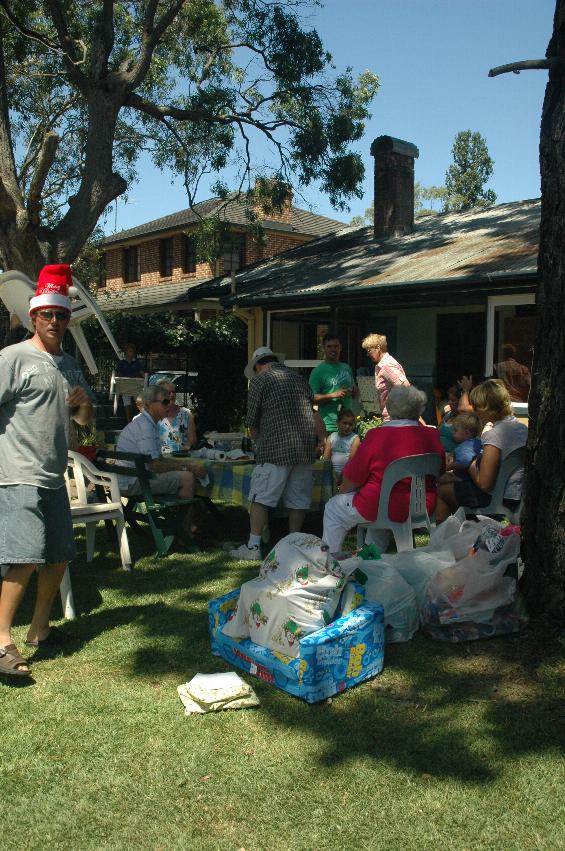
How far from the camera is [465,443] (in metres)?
6.06

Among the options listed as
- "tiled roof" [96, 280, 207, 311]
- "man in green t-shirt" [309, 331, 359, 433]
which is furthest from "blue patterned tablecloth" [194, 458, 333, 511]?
"tiled roof" [96, 280, 207, 311]

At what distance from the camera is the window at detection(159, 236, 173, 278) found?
92.3 ft

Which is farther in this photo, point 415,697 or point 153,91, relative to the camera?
point 153,91

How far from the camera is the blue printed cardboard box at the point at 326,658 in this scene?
3.46 meters

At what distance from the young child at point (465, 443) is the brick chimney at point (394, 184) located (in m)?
9.28

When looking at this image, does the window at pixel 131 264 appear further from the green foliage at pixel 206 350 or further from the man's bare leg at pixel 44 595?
the man's bare leg at pixel 44 595

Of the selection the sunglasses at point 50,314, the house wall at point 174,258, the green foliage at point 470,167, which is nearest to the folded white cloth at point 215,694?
the sunglasses at point 50,314

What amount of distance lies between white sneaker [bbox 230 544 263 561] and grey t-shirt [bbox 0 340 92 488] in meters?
2.45

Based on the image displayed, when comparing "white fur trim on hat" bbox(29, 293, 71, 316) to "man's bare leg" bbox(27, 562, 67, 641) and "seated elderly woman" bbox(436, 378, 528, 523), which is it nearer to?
"man's bare leg" bbox(27, 562, 67, 641)

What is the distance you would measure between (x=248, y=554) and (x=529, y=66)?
3.80 metres

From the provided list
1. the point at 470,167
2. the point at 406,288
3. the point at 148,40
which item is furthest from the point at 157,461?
the point at 470,167

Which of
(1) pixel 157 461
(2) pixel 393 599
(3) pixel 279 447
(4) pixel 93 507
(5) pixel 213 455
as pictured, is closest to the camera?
(2) pixel 393 599

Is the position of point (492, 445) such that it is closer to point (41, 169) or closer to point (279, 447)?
point (279, 447)

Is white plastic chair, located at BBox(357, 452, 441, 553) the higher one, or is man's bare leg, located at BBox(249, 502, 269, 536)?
white plastic chair, located at BBox(357, 452, 441, 553)
